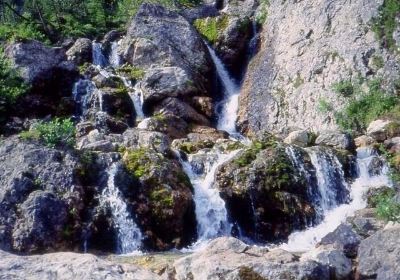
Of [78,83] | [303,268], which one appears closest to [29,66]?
[78,83]

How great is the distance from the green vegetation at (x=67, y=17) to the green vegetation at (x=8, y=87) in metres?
5.89

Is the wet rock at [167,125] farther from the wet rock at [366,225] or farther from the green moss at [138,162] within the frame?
the wet rock at [366,225]

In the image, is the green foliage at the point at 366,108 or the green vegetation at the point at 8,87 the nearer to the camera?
the green vegetation at the point at 8,87

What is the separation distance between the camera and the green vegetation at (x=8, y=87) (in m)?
19.4

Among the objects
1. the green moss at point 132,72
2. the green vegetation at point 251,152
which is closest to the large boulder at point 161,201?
Answer: the green vegetation at point 251,152

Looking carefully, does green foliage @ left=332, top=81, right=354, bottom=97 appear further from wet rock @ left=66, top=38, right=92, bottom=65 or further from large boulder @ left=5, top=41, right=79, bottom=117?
wet rock @ left=66, top=38, right=92, bottom=65

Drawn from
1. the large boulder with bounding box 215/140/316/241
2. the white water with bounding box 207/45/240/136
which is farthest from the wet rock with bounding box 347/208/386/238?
the white water with bounding box 207/45/240/136

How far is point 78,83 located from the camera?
71.6 ft

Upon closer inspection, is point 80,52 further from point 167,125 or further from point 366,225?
point 366,225

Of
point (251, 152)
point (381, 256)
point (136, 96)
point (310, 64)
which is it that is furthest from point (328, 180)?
point (136, 96)

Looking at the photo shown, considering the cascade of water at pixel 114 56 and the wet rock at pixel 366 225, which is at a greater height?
the cascade of water at pixel 114 56

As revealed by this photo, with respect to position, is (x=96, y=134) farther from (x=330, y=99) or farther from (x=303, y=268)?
(x=303, y=268)

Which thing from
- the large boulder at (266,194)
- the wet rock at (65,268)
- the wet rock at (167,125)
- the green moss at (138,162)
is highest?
the wet rock at (167,125)

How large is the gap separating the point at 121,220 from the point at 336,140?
23.4 feet
